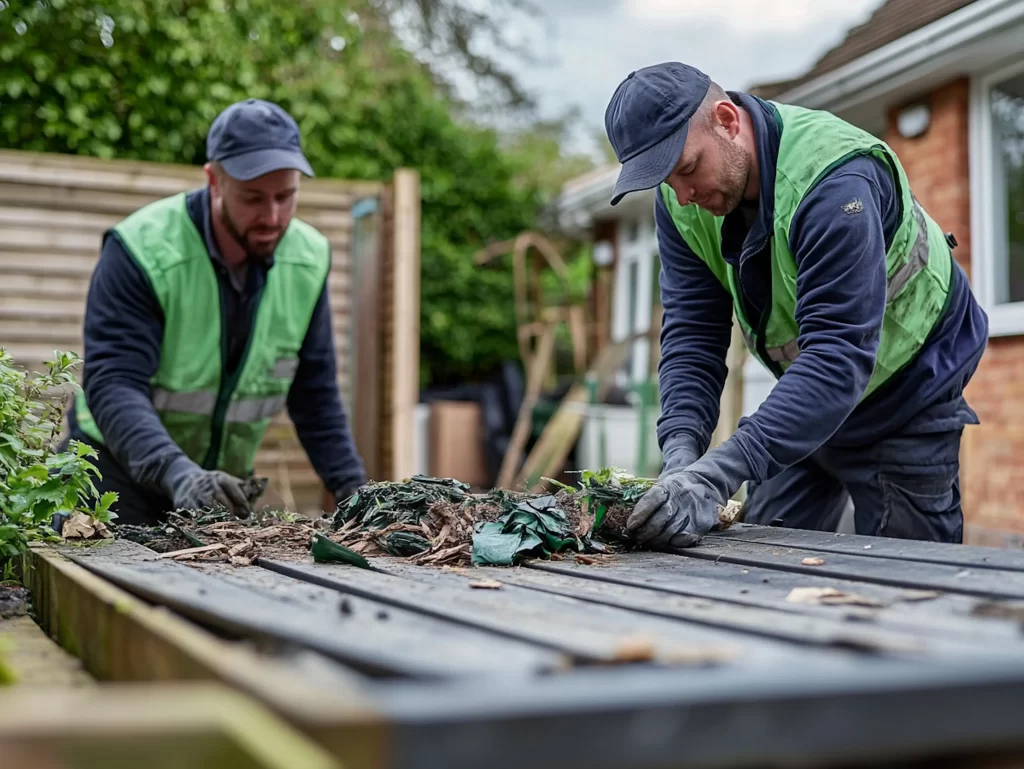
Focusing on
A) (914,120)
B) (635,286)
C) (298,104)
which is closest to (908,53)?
(914,120)

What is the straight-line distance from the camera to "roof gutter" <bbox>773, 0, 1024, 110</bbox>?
6.23 meters

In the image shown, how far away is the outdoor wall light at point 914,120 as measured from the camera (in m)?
7.23

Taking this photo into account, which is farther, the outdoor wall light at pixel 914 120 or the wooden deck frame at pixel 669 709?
the outdoor wall light at pixel 914 120

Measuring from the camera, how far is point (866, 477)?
339 cm

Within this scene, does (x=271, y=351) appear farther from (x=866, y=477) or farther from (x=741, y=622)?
(x=741, y=622)

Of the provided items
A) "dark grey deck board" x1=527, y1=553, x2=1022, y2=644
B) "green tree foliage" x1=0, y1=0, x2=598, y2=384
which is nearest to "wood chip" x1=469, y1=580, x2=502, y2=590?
"dark grey deck board" x1=527, y1=553, x2=1022, y2=644

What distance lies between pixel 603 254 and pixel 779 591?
37.9ft

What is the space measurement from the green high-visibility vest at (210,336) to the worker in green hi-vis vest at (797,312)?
1.43 metres

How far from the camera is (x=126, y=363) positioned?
12.3 feet

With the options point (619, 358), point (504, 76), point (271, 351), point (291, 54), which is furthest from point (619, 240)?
point (271, 351)

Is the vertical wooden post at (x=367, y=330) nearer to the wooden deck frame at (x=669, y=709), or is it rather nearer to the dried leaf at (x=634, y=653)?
the wooden deck frame at (x=669, y=709)

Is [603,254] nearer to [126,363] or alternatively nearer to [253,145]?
[253,145]

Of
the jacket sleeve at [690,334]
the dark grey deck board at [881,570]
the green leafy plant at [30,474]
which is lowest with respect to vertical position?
the dark grey deck board at [881,570]

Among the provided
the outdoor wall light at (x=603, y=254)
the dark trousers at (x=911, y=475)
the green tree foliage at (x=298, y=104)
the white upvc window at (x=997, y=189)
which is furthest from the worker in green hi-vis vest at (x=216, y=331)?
the outdoor wall light at (x=603, y=254)
